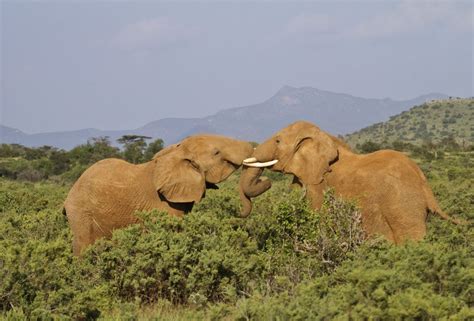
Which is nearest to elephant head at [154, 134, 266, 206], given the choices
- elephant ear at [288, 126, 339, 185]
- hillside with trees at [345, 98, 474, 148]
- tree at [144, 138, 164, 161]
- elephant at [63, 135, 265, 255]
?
elephant at [63, 135, 265, 255]

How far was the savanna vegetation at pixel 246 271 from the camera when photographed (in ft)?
18.3

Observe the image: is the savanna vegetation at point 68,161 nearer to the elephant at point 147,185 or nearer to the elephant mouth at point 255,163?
the elephant at point 147,185

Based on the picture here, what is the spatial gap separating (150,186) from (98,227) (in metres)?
0.91

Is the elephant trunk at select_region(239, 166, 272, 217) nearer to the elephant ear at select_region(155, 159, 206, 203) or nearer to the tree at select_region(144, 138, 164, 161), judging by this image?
the elephant ear at select_region(155, 159, 206, 203)

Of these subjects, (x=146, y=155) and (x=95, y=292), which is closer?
(x=95, y=292)

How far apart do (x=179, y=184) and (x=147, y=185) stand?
1.61 feet

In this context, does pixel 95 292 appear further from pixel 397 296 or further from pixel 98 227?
pixel 98 227

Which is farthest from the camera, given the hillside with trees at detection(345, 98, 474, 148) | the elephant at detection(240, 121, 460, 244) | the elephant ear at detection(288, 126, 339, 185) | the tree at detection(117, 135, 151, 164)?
the hillside with trees at detection(345, 98, 474, 148)

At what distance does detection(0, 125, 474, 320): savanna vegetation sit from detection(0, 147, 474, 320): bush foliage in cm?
1

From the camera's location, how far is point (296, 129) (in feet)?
34.3

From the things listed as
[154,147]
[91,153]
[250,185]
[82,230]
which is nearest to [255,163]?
[250,185]

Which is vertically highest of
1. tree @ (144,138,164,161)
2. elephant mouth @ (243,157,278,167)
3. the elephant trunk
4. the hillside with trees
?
elephant mouth @ (243,157,278,167)

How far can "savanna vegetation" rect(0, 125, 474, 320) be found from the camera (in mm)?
5574

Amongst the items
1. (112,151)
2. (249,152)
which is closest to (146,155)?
(112,151)
